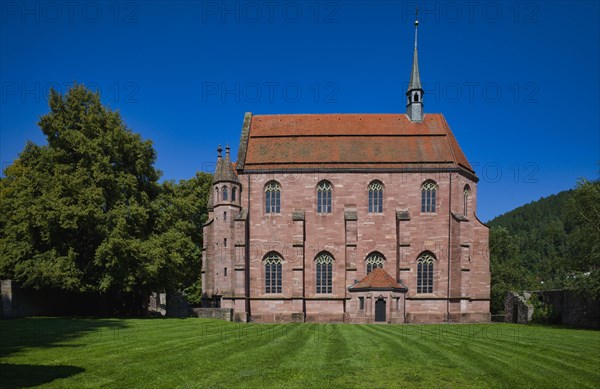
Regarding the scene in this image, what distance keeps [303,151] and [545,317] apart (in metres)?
23.0

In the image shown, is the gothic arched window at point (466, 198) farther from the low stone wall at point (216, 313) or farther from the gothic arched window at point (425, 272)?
the low stone wall at point (216, 313)

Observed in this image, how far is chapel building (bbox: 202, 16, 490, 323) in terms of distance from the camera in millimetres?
39031

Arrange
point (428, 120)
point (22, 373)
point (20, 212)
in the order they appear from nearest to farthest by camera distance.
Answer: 1. point (22, 373)
2. point (20, 212)
3. point (428, 120)

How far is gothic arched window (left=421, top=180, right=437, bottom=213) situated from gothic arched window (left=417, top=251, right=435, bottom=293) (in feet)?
11.7

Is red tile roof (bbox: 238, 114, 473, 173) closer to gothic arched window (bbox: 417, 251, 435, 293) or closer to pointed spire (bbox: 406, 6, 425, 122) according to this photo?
pointed spire (bbox: 406, 6, 425, 122)

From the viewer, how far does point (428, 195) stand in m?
40.5

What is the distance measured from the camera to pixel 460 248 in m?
39.1

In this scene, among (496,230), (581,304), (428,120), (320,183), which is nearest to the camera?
(581,304)

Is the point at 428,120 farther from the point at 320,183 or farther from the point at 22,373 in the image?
the point at 22,373

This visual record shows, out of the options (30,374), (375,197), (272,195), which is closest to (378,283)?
(375,197)

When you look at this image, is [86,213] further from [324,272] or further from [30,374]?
[30,374]

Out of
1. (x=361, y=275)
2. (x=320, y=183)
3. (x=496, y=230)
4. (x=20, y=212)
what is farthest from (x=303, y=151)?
(x=496, y=230)

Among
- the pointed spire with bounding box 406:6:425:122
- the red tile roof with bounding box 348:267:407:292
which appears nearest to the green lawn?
the red tile roof with bounding box 348:267:407:292

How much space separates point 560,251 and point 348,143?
111265 millimetres
